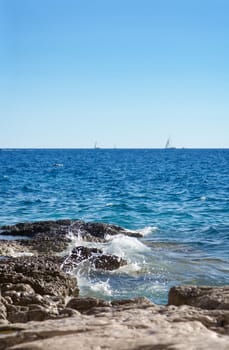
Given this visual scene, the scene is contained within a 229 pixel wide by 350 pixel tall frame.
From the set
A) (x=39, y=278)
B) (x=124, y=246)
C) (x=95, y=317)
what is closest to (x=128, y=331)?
(x=95, y=317)

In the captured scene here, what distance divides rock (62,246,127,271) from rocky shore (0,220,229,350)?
3160 millimetres

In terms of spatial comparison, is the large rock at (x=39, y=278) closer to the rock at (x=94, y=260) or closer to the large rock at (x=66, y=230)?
the rock at (x=94, y=260)

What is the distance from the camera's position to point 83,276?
12781mm

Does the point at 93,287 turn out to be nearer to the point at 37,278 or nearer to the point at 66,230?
the point at 37,278

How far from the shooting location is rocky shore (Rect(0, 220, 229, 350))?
190 inches

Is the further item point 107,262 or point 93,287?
point 107,262

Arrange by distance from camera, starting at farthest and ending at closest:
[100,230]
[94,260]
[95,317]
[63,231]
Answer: [100,230]
[63,231]
[94,260]
[95,317]

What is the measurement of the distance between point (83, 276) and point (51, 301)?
5.37 m

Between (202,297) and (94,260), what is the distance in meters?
7.17

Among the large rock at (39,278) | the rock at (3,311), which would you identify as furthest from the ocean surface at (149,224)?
the rock at (3,311)

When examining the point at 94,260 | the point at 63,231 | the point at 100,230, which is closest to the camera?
the point at 94,260

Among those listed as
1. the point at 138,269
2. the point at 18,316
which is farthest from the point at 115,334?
the point at 138,269

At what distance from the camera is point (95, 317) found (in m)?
5.72

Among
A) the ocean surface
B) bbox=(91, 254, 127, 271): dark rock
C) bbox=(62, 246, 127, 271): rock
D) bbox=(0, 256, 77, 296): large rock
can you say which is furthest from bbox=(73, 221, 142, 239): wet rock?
bbox=(0, 256, 77, 296): large rock
